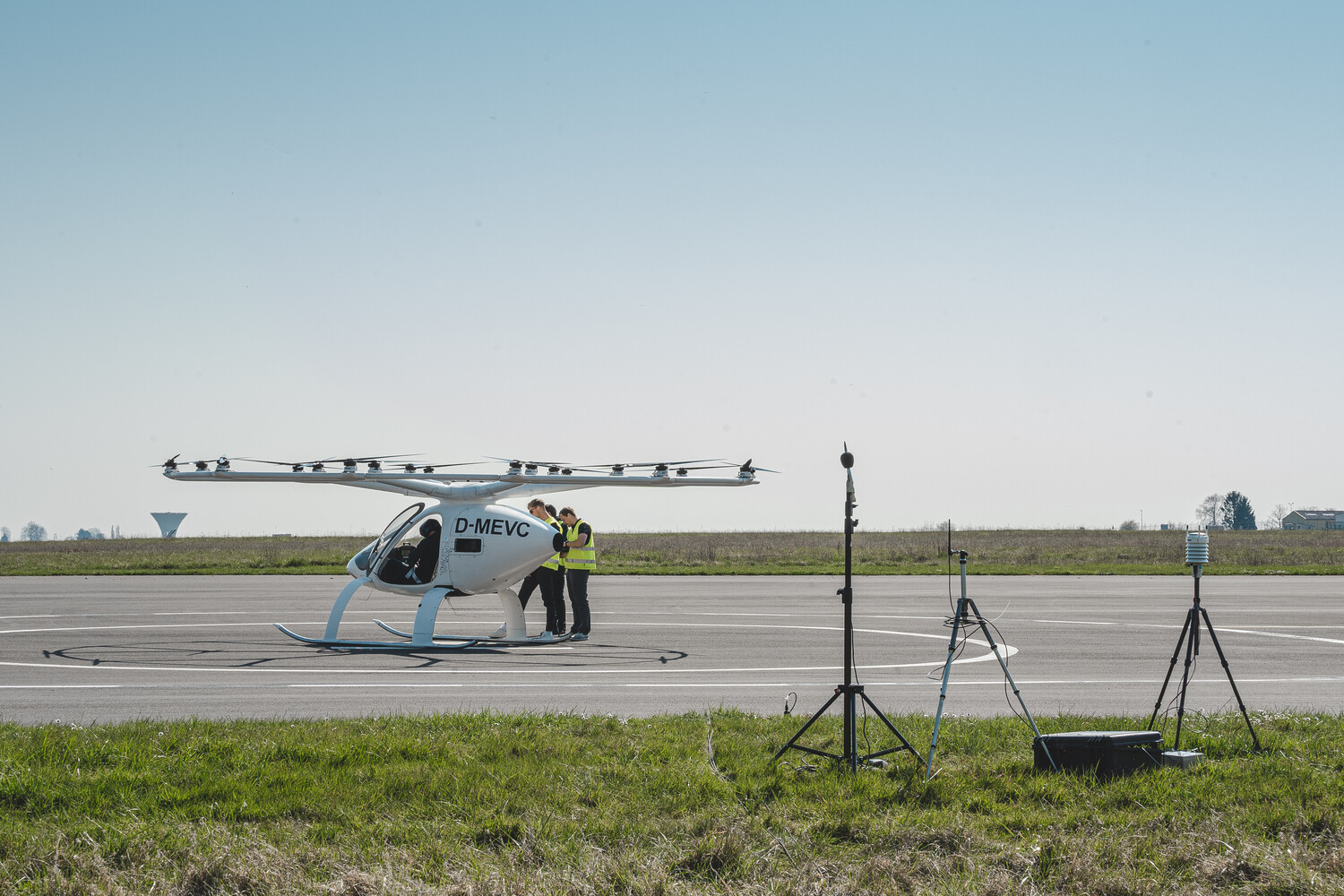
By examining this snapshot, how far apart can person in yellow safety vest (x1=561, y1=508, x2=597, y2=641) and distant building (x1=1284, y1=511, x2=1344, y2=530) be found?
17547 centimetres

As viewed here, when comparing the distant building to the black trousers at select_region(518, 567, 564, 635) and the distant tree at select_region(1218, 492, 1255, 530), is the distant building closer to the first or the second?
the distant tree at select_region(1218, 492, 1255, 530)

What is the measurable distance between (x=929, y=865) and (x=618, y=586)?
951 inches

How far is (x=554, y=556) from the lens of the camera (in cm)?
1720

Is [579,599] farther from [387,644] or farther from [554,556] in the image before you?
[387,644]

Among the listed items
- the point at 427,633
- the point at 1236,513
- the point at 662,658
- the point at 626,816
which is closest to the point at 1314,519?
the point at 1236,513

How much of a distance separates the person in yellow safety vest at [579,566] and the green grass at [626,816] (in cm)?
815

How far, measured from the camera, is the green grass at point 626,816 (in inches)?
225

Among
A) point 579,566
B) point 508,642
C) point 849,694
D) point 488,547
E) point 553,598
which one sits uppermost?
point 488,547

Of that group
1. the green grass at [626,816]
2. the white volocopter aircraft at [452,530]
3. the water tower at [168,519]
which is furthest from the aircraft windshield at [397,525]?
the water tower at [168,519]

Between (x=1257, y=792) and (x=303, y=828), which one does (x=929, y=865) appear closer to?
(x=1257, y=792)

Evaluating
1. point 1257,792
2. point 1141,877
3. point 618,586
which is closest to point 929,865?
point 1141,877

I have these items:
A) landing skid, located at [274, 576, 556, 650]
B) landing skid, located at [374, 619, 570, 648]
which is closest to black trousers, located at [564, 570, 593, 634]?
landing skid, located at [374, 619, 570, 648]

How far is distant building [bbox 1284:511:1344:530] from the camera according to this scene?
166000 mm

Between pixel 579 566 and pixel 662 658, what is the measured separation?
9.31 feet
